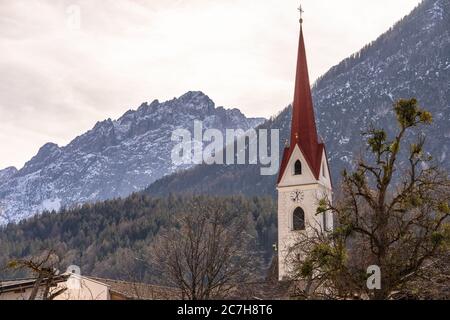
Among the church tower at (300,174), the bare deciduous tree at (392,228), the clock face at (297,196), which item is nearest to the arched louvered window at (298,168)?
the church tower at (300,174)

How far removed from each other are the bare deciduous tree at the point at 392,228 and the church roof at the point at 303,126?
42.3 metres

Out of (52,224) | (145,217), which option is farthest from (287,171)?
(52,224)

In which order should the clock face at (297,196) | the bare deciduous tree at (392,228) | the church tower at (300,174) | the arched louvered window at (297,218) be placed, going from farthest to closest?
the clock face at (297,196) → the arched louvered window at (297,218) → the church tower at (300,174) → the bare deciduous tree at (392,228)

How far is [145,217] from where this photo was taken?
162m

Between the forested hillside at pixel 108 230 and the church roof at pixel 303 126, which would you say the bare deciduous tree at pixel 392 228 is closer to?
→ the church roof at pixel 303 126

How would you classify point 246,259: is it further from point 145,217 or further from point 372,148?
point 145,217

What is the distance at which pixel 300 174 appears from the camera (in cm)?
5769

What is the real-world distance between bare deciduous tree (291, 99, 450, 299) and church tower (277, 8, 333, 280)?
41635mm

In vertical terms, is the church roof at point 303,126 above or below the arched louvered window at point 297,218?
above

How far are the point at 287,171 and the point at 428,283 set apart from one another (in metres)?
44.1

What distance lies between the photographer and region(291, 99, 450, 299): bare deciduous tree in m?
13.3

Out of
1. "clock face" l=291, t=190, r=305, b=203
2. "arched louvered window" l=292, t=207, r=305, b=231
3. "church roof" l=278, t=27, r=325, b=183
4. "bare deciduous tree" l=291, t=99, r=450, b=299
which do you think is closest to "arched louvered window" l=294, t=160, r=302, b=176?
"church roof" l=278, t=27, r=325, b=183

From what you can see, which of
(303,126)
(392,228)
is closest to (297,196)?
(303,126)

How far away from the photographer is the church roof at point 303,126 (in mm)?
57250
